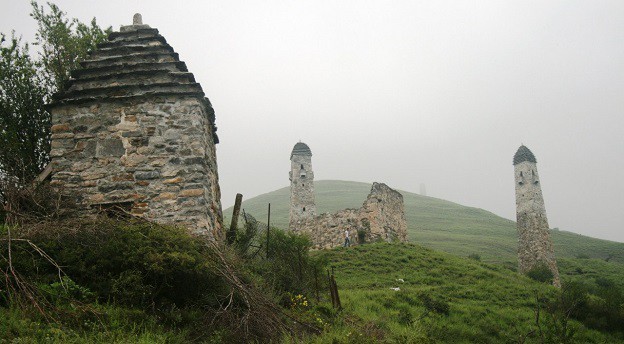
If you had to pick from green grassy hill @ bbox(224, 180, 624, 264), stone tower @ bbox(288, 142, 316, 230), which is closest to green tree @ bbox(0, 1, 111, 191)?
stone tower @ bbox(288, 142, 316, 230)

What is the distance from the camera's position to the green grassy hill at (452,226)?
46719mm

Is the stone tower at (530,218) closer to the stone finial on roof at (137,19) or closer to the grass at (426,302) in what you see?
the grass at (426,302)

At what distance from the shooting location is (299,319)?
7438 mm

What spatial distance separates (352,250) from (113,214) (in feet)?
48.1

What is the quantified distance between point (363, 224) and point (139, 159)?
1923 cm

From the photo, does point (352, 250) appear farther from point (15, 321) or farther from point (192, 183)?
point (15, 321)

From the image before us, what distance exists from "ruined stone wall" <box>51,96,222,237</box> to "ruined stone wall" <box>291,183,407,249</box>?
1765cm

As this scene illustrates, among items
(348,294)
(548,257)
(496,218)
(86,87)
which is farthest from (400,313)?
(496,218)

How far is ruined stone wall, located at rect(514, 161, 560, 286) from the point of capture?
30609 millimetres

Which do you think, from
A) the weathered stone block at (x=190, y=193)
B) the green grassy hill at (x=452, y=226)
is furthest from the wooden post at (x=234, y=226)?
the green grassy hill at (x=452, y=226)

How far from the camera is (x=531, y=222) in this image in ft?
104

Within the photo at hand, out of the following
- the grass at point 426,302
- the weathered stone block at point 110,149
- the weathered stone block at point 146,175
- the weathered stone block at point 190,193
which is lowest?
the grass at point 426,302

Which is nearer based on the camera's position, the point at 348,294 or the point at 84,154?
the point at 84,154

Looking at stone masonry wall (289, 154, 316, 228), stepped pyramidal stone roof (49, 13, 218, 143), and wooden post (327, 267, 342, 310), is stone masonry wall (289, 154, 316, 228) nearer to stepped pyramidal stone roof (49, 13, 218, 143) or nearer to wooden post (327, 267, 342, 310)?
wooden post (327, 267, 342, 310)
